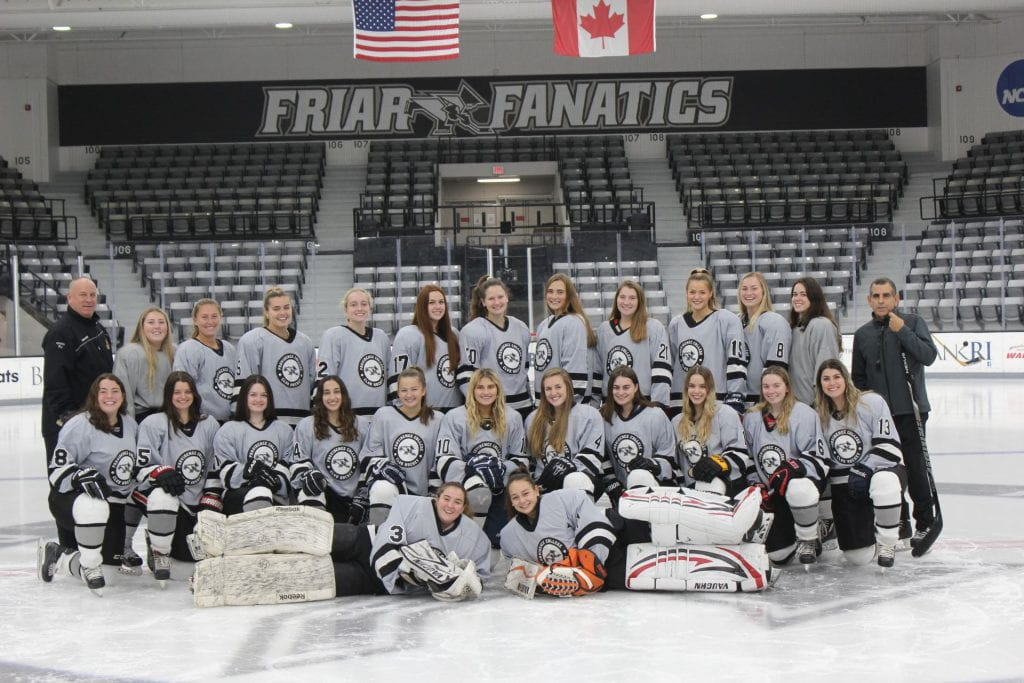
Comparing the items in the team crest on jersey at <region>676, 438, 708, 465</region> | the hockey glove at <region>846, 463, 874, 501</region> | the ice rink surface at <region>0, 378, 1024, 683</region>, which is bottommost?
the ice rink surface at <region>0, 378, 1024, 683</region>

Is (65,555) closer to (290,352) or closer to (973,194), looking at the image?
(290,352)

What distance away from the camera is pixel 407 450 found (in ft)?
18.0

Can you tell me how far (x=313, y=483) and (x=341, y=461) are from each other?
0.28m

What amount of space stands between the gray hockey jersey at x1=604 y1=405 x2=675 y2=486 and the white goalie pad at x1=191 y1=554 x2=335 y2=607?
4.78 ft

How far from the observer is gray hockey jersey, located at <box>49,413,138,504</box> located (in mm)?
5328

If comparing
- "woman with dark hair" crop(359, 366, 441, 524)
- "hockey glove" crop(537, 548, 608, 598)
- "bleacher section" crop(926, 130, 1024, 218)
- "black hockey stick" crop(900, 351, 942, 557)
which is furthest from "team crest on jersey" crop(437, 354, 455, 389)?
"bleacher section" crop(926, 130, 1024, 218)

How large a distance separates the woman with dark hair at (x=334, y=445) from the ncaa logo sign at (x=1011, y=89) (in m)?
21.2

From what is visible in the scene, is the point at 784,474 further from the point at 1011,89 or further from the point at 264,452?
the point at 1011,89

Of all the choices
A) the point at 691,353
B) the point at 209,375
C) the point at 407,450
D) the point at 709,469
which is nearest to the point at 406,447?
the point at 407,450

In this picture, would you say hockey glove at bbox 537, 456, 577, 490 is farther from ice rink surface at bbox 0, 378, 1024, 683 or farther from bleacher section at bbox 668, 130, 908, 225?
bleacher section at bbox 668, 130, 908, 225

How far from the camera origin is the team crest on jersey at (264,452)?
5465mm

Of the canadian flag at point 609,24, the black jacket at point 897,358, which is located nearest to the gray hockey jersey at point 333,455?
the black jacket at point 897,358

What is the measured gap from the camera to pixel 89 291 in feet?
19.3

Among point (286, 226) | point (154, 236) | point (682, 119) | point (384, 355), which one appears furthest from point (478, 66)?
point (384, 355)
